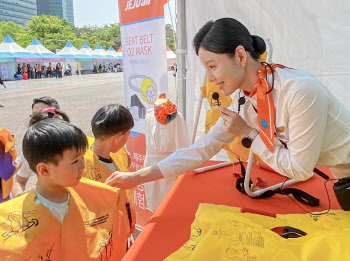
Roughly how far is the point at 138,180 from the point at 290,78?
2.26ft

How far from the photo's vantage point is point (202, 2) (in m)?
2.46

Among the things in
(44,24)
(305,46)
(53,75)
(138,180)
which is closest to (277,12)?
(305,46)

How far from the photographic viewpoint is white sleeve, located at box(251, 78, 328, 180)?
104 cm

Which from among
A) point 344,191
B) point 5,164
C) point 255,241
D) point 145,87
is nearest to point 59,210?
point 255,241

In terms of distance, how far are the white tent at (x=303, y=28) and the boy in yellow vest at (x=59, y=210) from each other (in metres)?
1.22

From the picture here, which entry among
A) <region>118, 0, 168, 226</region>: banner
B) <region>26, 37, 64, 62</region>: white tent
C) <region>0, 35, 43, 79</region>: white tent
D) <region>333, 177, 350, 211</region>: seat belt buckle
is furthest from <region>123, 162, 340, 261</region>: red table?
<region>26, 37, 64, 62</region>: white tent

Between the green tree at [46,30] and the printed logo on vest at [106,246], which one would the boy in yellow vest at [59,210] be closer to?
the printed logo on vest at [106,246]

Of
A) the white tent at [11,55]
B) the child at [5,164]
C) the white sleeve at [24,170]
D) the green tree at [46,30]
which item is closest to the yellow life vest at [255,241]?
the child at [5,164]

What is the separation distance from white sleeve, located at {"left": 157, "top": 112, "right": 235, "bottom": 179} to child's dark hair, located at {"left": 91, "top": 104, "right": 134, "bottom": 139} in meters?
0.30

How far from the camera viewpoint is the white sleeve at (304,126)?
1.04 meters

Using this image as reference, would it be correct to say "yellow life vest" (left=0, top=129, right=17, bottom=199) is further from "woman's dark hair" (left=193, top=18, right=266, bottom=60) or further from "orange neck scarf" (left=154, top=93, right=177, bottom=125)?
"woman's dark hair" (left=193, top=18, right=266, bottom=60)

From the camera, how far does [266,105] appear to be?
3.71 ft

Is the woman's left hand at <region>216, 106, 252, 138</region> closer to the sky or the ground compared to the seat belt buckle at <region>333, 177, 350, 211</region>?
closer to the sky

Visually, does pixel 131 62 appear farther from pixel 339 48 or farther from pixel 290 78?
pixel 290 78
